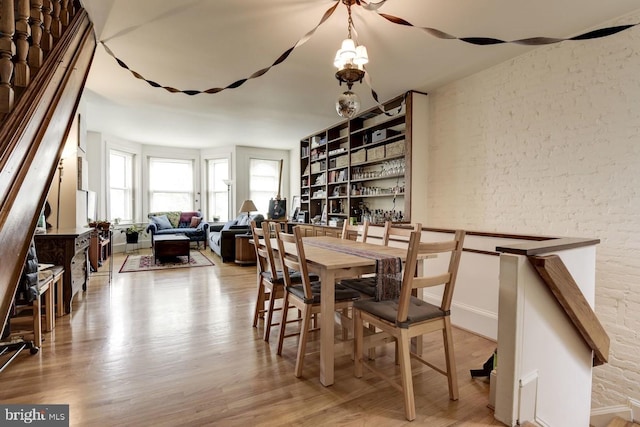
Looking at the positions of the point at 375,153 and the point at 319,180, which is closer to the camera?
the point at 375,153

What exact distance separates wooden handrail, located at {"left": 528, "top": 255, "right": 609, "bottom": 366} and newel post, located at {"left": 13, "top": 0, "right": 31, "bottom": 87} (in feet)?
8.07

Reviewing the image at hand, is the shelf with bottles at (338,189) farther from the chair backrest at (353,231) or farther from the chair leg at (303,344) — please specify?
the chair leg at (303,344)

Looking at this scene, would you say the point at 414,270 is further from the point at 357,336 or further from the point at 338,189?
the point at 338,189

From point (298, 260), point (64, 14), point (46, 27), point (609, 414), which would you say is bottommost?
point (609, 414)

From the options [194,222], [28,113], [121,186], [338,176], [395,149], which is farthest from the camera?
[194,222]

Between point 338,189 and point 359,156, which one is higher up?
point 359,156

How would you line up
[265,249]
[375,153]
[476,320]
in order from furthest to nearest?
[375,153], [476,320], [265,249]

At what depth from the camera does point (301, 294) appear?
2.17 meters

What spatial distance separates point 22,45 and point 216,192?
712 cm

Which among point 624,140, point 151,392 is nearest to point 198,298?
point 151,392

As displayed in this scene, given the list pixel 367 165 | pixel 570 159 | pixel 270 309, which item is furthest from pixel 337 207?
pixel 570 159

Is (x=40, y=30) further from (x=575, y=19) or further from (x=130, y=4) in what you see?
(x=575, y=19)

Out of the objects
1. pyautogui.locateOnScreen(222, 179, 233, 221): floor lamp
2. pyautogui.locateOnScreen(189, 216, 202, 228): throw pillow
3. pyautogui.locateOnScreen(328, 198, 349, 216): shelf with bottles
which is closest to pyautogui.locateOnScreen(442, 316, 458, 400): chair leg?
pyautogui.locateOnScreen(328, 198, 349, 216): shelf with bottles

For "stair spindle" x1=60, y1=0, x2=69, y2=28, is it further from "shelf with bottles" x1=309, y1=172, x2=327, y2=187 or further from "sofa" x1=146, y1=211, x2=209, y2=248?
"sofa" x1=146, y1=211, x2=209, y2=248
